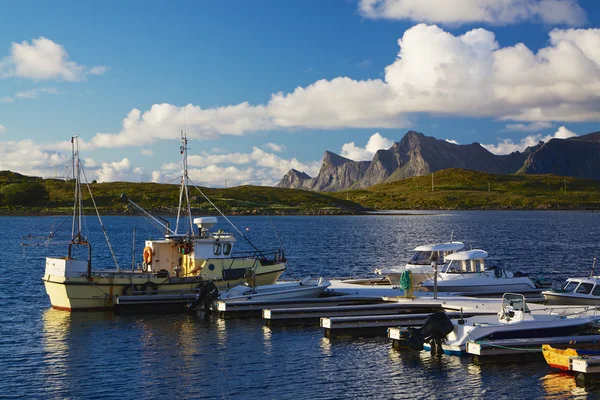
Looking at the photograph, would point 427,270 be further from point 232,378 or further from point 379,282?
point 232,378

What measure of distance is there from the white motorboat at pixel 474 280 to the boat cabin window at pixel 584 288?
5124mm

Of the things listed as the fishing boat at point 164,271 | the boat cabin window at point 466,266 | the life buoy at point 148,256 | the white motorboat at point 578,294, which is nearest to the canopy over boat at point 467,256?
the boat cabin window at point 466,266

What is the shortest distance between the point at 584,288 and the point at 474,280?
6650 millimetres

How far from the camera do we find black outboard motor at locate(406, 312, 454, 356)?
25.8 metres

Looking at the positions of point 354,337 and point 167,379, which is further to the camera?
point 354,337

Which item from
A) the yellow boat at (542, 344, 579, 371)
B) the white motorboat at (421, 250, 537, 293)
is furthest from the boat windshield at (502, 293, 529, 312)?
the white motorboat at (421, 250, 537, 293)

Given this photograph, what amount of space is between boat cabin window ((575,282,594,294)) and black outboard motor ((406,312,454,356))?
10111 mm

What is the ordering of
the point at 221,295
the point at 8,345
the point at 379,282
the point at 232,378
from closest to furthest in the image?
the point at 232,378, the point at 8,345, the point at 221,295, the point at 379,282

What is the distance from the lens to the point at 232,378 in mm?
23109

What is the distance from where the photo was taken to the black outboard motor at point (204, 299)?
112 ft

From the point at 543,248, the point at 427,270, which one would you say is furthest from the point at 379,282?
the point at 543,248

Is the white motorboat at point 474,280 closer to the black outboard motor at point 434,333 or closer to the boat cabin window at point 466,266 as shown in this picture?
the boat cabin window at point 466,266

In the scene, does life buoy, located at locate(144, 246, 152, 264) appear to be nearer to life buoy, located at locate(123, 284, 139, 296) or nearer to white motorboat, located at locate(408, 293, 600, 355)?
life buoy, located at locate(123, 284, 139, 296)

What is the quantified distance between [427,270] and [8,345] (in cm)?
2275
